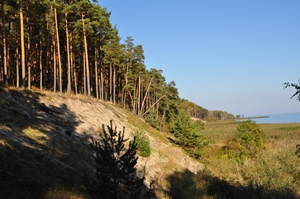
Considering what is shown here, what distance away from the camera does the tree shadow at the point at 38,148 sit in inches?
392

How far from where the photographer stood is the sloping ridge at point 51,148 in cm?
1008

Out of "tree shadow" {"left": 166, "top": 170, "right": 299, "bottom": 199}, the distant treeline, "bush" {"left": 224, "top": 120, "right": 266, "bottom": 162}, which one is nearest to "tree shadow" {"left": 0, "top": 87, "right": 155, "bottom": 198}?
the distant treeline

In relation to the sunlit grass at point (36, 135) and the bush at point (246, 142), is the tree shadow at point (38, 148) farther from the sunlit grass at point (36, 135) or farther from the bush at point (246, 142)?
the bush at point (246, 142)

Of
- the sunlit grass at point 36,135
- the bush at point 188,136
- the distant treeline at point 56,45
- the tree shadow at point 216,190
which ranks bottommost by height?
the tree shadow at point 216,190

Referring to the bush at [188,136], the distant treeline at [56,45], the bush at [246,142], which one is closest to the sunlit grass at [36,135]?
the distant treeline at [56,45]

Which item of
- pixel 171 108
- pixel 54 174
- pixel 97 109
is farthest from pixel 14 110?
pixel 171 108

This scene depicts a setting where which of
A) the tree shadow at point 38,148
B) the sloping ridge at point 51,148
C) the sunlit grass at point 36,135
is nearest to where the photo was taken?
the tree shadow at point 38,148

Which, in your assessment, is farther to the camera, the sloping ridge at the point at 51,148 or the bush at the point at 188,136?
the bush at the point at 188,136

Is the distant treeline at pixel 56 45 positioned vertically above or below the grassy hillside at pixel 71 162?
above

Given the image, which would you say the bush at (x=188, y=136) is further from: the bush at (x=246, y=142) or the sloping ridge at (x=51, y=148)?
the bush at (x=246, y=142)

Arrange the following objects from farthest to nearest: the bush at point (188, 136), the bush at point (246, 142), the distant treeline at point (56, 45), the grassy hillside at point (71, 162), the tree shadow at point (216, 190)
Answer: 1. the bush at point (246, 142)
2. the bush at point (188, 136)
3. the distant treeline at point (56, 45)
4. the tree shadow at point (216, 190)
5. the grassy hillside at point (71, 162)

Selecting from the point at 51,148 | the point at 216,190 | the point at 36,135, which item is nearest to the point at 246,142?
the point at 216,190

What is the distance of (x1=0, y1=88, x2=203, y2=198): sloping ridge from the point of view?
33.1 feet

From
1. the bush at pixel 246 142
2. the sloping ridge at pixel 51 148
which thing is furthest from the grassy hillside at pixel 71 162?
the bush at pixel 246 142
